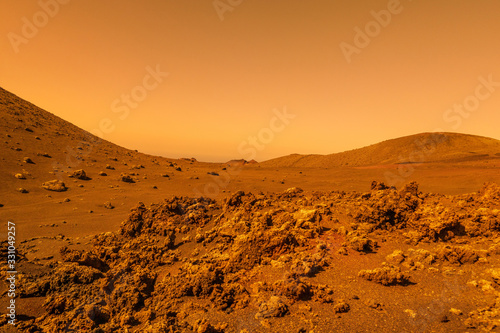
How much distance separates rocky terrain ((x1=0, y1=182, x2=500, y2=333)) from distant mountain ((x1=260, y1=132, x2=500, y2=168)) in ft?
122

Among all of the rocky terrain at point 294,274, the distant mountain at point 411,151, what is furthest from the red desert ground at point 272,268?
the distant mountain at point 411,151

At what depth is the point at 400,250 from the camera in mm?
5035

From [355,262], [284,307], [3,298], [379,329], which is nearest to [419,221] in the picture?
[355,262]

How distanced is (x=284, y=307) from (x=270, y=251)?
58.3 inches

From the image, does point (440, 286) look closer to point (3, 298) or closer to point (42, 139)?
point (3, 298)

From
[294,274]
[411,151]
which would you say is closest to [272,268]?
[294,274]

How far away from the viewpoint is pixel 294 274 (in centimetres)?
454

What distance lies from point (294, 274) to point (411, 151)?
156ft

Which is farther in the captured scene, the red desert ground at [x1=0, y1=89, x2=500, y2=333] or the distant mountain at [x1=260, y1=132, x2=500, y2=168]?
the distant mountain at [x1=260, y1=132, x2=500, y2=168]

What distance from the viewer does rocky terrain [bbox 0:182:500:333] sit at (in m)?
3.73

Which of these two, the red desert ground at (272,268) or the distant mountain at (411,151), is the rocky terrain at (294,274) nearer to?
the red desert ground at (272,268)

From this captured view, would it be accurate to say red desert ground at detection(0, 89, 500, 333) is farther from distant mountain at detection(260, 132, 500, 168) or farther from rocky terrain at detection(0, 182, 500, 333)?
distant mountain at detection(260, 132, 500, 168)

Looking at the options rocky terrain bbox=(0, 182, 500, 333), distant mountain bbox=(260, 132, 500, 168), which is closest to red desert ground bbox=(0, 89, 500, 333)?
rocky terrain bbox=(0, 182, 500, 333)

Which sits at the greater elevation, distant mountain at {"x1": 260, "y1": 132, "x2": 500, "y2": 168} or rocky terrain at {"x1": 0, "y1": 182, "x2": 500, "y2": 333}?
distant mountain at {"x1": 260, "y1": 132, "x2": 500, "y2": 168}
